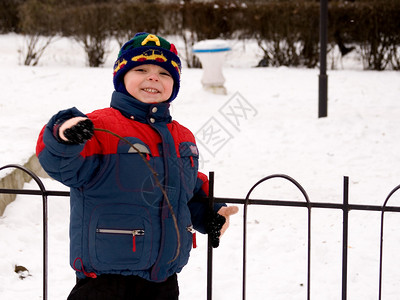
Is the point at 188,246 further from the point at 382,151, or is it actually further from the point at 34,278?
the point at 382,151

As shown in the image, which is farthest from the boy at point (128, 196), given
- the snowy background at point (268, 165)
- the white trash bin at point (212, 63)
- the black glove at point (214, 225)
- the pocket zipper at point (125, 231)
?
the white trash bin at point (212, 63)

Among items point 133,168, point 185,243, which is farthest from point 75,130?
point 185,243

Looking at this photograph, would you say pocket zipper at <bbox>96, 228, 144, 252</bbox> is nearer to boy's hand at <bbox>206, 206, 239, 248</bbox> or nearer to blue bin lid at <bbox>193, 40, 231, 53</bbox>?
boy's hand at <bbox>206, 206, 239, 248</bbox>

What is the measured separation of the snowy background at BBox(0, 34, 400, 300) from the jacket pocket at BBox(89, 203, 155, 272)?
5.76ft

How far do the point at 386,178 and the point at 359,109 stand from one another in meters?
2.53

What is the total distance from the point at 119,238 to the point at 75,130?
41 centimetres

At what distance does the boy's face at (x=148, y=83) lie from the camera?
6.46ft

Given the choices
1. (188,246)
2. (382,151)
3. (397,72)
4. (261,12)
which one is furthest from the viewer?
(261,12)

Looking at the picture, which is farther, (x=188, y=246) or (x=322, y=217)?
(x=322, y=217)

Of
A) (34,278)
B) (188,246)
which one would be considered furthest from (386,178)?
(188,246)

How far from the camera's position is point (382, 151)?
6.09 m

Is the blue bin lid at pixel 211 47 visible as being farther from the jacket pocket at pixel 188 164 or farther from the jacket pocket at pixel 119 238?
the jacket pocket at pixel 119 238

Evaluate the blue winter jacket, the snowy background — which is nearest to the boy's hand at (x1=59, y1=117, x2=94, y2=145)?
the blue winter jacket

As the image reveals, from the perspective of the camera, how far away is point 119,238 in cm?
179
